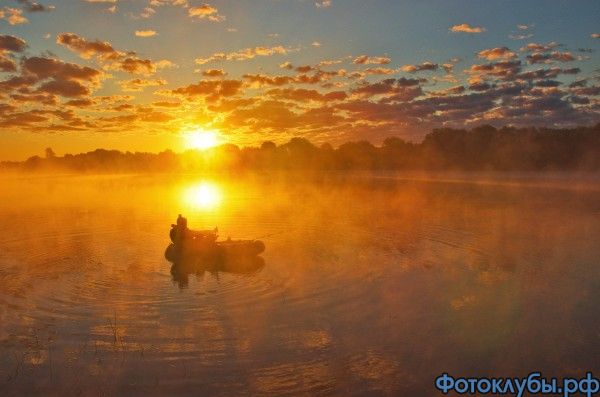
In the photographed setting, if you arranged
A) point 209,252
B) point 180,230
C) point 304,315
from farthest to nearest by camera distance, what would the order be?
point 180,230, point 209,252, point 304,315

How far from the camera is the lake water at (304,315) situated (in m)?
10.2

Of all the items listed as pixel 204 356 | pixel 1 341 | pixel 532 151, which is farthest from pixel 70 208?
pixel 532 151

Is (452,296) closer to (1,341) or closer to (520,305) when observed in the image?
(520,305)

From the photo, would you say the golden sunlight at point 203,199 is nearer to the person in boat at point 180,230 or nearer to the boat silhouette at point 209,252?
the person in boat at point 180,230

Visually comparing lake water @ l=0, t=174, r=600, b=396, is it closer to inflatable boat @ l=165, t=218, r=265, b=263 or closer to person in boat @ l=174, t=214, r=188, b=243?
inflatable boat @ l=165, t=218, r=265, b=263

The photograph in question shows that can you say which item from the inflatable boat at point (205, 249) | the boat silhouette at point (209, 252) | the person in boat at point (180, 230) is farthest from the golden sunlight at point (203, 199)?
the boat silhouette at point (209, 252)

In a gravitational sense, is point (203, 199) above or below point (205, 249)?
above

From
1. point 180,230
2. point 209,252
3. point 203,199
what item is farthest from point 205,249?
point 203,199

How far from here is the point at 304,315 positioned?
14.0 meters

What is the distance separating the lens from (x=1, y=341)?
40.0 ft

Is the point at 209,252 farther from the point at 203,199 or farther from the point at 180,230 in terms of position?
the point at 203,199

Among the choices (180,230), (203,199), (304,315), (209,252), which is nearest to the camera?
(304,315)

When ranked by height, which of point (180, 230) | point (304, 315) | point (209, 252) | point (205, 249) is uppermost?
point (180, 230)

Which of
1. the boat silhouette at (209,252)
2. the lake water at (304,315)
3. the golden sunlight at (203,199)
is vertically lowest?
the lake water at (304,315)
